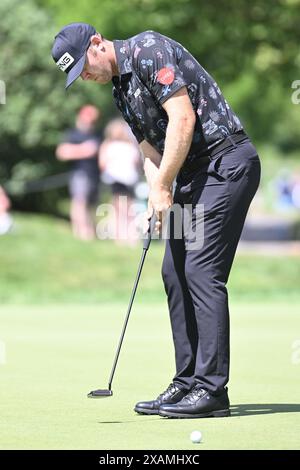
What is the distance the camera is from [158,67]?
231 inches

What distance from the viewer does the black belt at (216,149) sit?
6.09 metres

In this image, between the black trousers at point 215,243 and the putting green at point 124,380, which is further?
the black trousers at point 215,243

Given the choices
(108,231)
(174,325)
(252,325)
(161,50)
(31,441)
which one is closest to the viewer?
(31,441)

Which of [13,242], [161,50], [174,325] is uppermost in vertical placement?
[13,242]

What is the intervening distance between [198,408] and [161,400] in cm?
30

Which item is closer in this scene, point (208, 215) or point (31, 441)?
point (31, 441)

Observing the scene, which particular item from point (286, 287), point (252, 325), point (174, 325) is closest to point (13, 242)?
point (286, 287)

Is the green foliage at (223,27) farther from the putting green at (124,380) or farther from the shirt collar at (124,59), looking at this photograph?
the shirt collar at (124,59)

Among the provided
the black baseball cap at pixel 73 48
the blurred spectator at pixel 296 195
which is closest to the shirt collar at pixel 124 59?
the black baseball cap at pixel 73 48

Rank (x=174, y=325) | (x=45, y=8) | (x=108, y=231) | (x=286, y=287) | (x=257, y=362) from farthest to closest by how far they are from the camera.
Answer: (x=45, y=8)
(x=108, y=231)
(x=286, y=287)
(x=257, y=362)
(x=174, y=325)

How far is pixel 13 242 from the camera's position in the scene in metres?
15.6

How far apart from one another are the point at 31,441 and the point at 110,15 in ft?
57.3

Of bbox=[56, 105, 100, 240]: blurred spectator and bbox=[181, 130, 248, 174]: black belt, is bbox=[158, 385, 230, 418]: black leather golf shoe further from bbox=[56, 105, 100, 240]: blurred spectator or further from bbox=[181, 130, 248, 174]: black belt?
bbox=[56, 105, 100, 240]: blurred spectator

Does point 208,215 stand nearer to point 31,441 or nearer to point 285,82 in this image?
point 31,441
